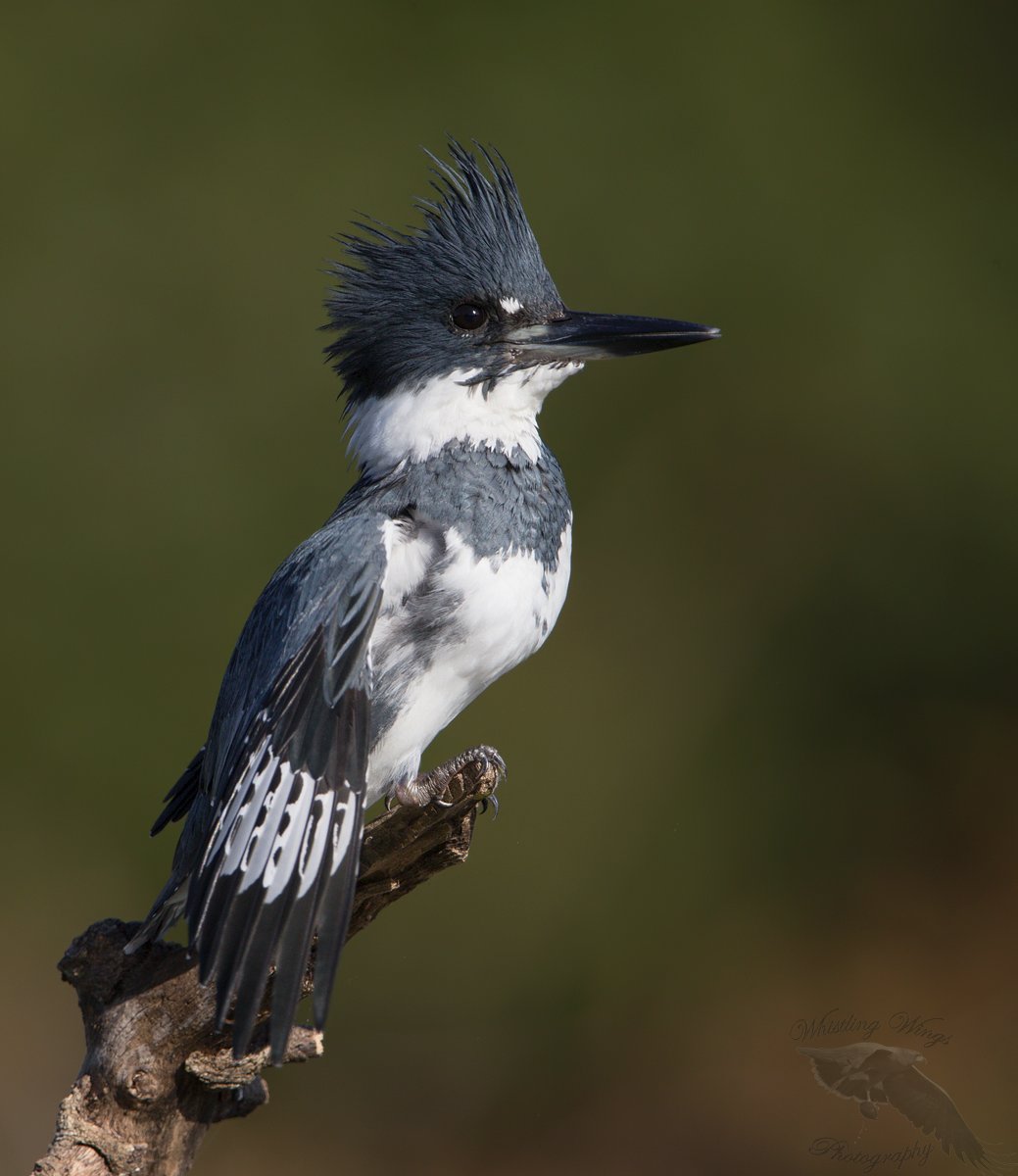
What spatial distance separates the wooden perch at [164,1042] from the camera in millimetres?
1442

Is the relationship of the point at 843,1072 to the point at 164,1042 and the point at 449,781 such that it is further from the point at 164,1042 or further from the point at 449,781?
the point at 164,1042

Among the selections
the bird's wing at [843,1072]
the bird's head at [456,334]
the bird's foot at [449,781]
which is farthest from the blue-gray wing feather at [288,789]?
the bird's wing at [843,1072]

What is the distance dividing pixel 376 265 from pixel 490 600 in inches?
22.6

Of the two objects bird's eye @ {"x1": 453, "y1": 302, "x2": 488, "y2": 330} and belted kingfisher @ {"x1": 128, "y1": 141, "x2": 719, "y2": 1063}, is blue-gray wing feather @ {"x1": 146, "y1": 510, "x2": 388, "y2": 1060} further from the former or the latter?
bird's eye @ {"x1": 453, "y1": 302, "x2": 488, "y2": 330}

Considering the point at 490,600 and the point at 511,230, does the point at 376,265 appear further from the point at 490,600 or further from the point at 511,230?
the point at 490,600

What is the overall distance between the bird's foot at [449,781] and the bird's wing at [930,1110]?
0.94 m

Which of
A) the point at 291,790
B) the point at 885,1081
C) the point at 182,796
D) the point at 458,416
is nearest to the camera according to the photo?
the point at 291,790

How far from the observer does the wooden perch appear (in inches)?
56.8

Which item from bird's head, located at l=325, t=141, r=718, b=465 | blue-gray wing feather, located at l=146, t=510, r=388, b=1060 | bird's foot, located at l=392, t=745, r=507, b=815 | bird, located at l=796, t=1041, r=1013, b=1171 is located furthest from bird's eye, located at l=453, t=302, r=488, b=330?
bird, located at l=796, t=1041, r=1013, b=1171

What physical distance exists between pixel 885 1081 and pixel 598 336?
1.27 meters

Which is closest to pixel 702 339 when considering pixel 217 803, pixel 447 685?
pixel 447 685

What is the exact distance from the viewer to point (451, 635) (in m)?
1.48

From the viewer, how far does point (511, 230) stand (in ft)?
5.90

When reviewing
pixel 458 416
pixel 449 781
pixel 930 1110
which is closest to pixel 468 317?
pixel 458 416
